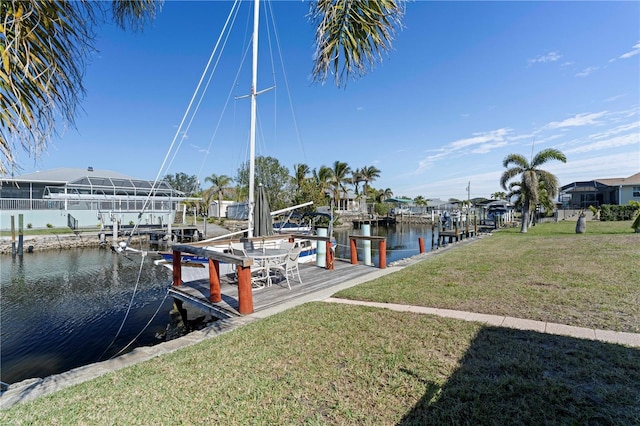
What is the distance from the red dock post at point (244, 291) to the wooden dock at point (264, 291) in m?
0.16

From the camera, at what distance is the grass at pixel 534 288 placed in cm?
525

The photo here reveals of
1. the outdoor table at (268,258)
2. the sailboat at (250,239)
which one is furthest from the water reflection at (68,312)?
the outdoor table at (268,258)

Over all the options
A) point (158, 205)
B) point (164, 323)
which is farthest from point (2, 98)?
point (158, 205)

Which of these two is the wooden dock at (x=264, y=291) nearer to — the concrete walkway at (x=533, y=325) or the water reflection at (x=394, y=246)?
the concrete walkway at (x=533, y=325)

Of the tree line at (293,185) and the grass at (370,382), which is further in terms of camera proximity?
the tree line at (293,185)

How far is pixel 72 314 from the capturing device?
Result: 1045 centimetres

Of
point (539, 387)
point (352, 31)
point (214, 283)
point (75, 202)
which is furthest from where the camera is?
point (75, 202)

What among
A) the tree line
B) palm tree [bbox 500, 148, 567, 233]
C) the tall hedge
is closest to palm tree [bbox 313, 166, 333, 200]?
the tree line

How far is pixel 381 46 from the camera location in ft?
10.8

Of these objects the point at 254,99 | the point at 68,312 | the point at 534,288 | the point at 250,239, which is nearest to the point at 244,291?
the point at 250,239

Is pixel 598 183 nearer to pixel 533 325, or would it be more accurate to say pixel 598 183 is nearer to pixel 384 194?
pixel 384 194

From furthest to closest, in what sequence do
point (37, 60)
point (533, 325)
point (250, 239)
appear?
point (250, 239), point (533, 325), point (37, 60)

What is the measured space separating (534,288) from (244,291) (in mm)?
6171

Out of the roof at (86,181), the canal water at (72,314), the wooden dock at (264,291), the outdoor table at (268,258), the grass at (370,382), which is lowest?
the canal water at (72,314)
